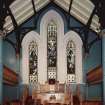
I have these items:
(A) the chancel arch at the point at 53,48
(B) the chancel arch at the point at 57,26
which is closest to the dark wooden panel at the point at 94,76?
(A) the chancel arch at the point at 53,48

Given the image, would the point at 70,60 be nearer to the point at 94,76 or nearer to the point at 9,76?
the point at 94,76

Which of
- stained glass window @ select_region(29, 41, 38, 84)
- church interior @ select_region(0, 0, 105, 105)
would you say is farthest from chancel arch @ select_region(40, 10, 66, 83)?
stained glass window @ select_region(29, 41, 38, 84)

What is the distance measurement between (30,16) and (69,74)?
4.82 m

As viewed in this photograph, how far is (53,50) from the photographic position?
27141mm

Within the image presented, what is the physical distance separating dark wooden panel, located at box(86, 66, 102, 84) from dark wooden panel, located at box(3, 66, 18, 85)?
4.78m

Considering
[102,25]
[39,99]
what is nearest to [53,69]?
[39,99]

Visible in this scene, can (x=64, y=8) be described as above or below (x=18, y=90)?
above

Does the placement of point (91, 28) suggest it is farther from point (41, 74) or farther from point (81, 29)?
point (41, 74)

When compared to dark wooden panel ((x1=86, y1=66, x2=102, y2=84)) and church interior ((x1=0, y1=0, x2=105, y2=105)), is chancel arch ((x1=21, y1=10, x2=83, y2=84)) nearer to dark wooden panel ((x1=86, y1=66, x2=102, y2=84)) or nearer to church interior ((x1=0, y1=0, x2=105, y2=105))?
church interior ((x1=0, y1=0, x2=105, y2=105))

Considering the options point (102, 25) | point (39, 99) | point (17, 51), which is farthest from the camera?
point (17, 51)

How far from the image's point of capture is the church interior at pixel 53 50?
25094 millimetres

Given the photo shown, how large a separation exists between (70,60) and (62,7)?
3.72m

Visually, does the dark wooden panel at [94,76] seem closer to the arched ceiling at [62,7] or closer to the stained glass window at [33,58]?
the arched ceiling at [62,7]

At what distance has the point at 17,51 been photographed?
26.3 m
